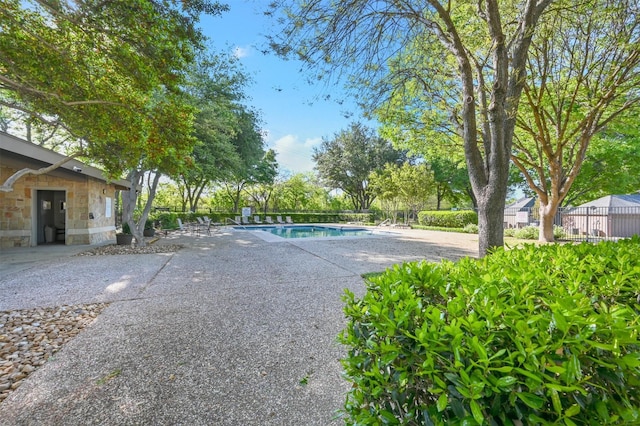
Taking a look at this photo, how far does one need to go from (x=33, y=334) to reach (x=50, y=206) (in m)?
12.0

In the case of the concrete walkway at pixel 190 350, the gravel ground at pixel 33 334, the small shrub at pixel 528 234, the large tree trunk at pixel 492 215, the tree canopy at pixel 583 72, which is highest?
the tree canopy at pixel 583 72

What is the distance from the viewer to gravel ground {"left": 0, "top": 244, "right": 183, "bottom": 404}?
236 centimetres

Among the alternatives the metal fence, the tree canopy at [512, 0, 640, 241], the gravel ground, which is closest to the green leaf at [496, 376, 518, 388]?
the gravel ground

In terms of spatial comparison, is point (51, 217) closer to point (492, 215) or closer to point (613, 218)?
point (492, 215)

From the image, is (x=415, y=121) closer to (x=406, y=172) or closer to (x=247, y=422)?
(x=247, y=422)

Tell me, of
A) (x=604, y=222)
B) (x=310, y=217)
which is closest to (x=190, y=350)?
(x=604, y=222)

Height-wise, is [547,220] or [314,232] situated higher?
[547,220]

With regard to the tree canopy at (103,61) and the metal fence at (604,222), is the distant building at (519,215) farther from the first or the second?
the tree canopy at (103,61)

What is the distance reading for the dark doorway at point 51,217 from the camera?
1098 centimetres

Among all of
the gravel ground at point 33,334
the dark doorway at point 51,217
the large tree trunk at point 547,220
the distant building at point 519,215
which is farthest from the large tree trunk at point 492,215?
the distant building at point 519,215

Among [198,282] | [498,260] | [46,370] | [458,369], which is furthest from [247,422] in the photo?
[198,282]

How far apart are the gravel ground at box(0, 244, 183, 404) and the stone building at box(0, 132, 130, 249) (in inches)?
250

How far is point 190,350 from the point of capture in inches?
104

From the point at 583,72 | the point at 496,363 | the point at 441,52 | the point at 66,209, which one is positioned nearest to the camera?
the point at 496,363
